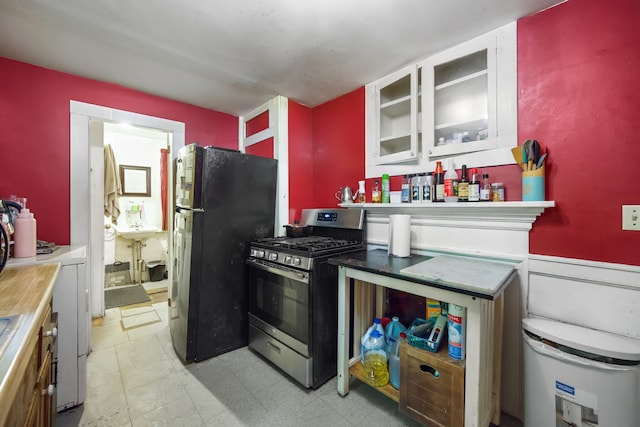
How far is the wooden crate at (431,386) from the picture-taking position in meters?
1.28

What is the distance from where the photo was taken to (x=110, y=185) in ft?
12.5

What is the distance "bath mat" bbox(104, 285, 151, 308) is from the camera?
3.28 m

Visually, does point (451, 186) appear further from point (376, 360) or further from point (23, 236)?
point (23, 236)

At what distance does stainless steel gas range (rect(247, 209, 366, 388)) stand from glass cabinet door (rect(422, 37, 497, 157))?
82 cm

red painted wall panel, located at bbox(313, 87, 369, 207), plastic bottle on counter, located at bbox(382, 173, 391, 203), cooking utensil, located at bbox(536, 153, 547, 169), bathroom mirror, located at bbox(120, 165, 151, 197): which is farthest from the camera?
bathroom mirror, located at bbox(120, 165, 151, 197)

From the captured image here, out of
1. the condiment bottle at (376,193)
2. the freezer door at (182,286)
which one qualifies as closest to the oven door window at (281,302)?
the freezer door at (182,286)

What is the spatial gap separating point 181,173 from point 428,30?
2.05 m

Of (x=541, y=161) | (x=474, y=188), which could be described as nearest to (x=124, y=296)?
(x=474, y=188)

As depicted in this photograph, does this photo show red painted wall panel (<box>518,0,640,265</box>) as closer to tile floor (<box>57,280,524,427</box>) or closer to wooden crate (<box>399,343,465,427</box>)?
wooden crate (<box>399,343,465,427</box>)

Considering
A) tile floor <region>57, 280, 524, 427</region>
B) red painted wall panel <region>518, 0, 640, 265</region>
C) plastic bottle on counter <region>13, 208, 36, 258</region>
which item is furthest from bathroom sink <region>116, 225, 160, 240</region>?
red painted wall panel <region>518, 0, 640, 265</region>

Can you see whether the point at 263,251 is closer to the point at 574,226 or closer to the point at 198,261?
the point at 198,261

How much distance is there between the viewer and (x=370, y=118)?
7.59 feet

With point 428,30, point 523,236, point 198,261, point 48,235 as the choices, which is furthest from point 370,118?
point 48,235

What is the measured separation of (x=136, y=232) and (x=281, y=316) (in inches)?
115
